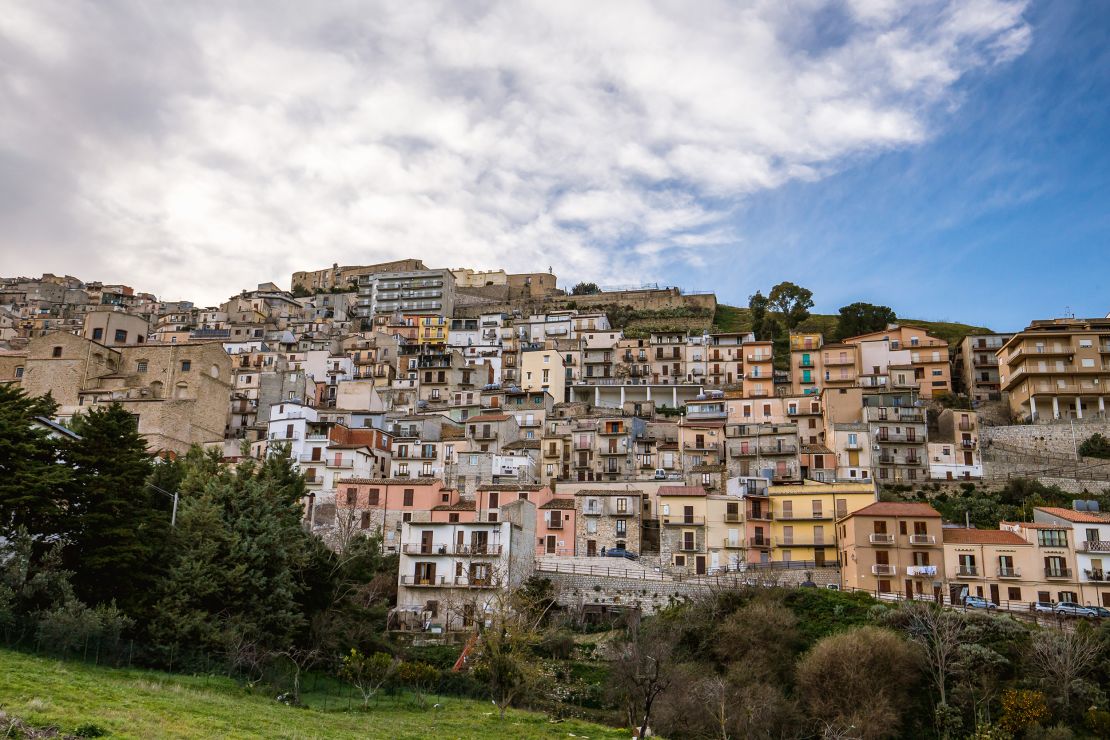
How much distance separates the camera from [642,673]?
3506 cm

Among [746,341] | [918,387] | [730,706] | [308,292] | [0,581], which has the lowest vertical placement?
[730,706]

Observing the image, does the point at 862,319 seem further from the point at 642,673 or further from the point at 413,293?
the point at 642,673

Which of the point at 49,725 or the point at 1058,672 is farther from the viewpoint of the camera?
the point at 1058,672

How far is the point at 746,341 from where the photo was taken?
9012 centimetres

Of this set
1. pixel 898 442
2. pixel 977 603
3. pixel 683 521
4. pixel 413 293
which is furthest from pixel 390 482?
pixel 413 293

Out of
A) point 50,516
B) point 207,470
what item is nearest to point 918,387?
point 207,470

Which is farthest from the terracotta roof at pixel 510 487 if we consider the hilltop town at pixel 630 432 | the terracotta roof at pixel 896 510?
the terracotta roof at pixel 896 510

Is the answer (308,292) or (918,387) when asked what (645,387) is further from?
(308,292)

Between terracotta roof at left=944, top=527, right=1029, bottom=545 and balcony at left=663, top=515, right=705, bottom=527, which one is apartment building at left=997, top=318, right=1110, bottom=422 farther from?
balcony at left=663, top=515, right=705, bottom=527

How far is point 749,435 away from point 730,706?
107ft

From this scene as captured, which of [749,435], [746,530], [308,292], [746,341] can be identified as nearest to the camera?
[746,530]

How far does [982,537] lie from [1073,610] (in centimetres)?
591

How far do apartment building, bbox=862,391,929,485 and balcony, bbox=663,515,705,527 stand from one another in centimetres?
1640

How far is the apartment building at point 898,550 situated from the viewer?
48469 millimetres
